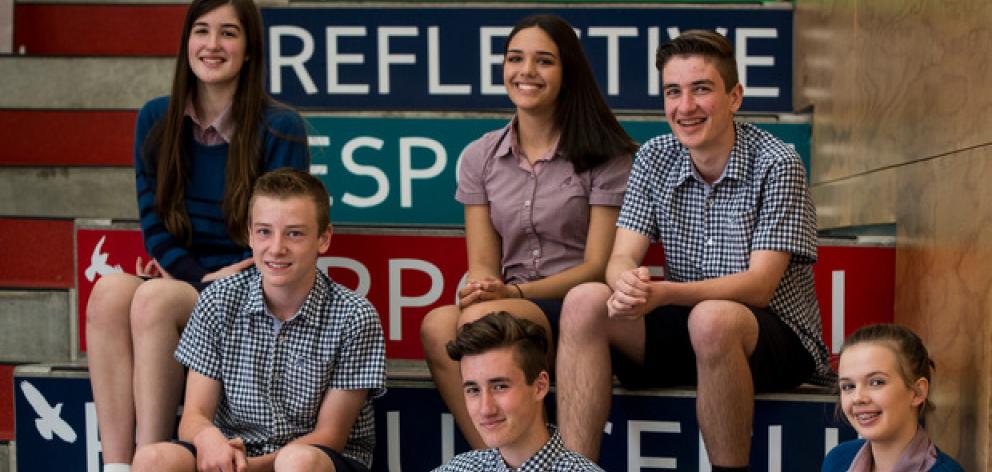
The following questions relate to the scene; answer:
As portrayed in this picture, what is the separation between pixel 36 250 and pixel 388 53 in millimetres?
1026

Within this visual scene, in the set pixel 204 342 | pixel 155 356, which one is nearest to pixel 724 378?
pixel 204 342

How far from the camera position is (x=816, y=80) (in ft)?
11.4

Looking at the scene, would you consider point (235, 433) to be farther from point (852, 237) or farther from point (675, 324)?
point (852, 237)

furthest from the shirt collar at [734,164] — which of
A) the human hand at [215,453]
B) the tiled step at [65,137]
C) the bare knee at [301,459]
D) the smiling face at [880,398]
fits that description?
the tiled step at [65,137]

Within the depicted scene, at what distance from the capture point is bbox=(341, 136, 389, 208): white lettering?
3543 millimetres

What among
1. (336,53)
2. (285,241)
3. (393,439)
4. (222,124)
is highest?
(336,53)

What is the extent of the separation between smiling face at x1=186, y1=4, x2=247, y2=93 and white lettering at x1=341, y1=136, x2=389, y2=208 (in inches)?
23.7

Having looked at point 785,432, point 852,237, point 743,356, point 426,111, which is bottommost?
point 785,432

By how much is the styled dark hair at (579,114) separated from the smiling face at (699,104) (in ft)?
0.83

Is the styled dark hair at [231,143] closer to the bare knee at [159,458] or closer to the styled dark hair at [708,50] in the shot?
Answer: the bare knee at [159,458]

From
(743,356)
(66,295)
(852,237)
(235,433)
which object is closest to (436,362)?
(235,433)

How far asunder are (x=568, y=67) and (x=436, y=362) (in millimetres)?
684

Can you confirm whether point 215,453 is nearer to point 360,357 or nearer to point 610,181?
point 360,357

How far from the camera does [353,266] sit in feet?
10.2
